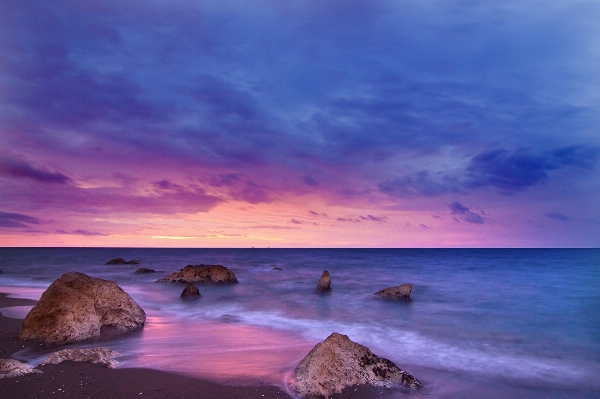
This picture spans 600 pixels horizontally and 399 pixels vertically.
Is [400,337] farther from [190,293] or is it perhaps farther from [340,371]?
[190,293]

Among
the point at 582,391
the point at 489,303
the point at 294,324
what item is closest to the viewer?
the point at 582,391

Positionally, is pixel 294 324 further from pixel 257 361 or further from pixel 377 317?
pixel 257 361

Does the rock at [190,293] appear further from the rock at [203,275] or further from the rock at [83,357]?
the rock at [83,357]

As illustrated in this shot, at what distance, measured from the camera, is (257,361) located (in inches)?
381

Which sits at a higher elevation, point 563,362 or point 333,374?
point 333,374

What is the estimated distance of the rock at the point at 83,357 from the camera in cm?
837

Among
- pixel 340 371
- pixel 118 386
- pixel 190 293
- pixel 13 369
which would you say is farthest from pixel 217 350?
pixel 190 293

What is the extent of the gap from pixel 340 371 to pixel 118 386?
422cm

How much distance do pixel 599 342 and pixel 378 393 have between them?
37.1ft

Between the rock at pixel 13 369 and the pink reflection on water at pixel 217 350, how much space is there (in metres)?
1.88

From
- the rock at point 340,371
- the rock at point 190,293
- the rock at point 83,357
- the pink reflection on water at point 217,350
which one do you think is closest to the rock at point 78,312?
the pink reflection on water at point 217,350

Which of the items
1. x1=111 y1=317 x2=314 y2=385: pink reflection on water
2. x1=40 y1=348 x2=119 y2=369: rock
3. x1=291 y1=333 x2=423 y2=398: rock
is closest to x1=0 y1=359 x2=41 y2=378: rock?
x1=40 y1=348 x2=119 y2=369: rock

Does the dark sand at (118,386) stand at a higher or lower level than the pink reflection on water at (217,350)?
higher

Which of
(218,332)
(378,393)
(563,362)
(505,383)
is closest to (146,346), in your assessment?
(218,332)
